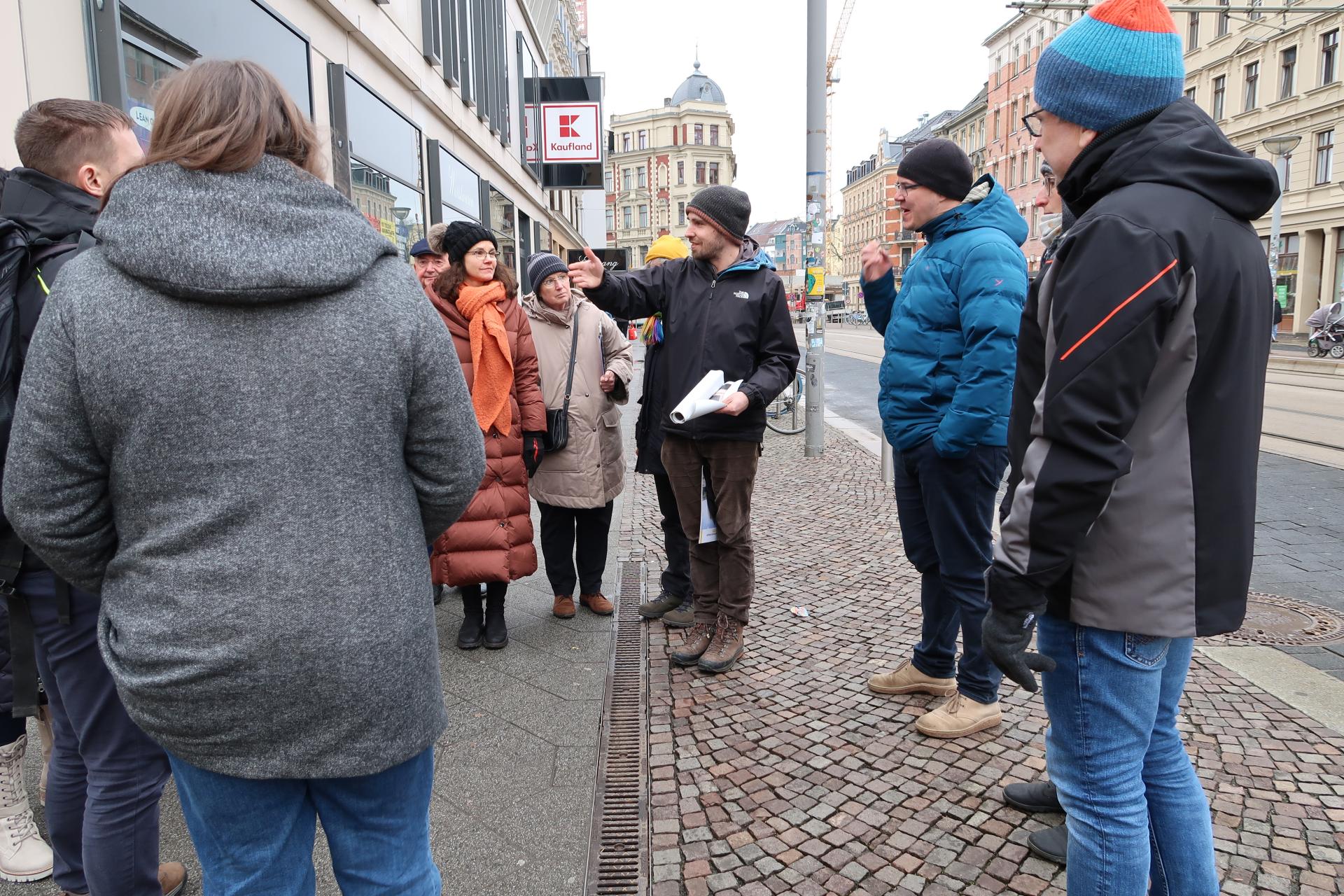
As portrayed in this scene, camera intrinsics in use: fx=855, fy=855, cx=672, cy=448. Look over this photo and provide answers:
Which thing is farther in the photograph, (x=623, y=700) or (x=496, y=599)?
(x=496, y=599)

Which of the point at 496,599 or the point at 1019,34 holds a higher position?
the point at 1019,34

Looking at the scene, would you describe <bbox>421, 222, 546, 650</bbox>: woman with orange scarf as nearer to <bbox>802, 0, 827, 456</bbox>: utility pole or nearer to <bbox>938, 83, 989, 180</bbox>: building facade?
<bbox>802, 0, 827, 456</bbox>: utility pole

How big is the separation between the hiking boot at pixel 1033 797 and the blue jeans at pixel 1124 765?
75 centimetres

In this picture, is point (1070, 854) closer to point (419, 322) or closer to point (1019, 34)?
point (419, 322)

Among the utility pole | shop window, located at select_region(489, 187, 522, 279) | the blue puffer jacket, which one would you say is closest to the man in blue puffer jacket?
the blue puffer jacket

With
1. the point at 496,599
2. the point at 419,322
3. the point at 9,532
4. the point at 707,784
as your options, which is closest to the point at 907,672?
the point at 707,784

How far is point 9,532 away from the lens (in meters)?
1.92

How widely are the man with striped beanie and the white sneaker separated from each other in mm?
2628

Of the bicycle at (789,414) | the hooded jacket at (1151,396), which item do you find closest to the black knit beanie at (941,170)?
the hooded jacket at (1151,396)

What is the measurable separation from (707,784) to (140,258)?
2.38 meters

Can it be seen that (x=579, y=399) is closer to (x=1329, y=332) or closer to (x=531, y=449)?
(x=531, y=449)

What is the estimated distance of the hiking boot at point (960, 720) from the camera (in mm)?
3160

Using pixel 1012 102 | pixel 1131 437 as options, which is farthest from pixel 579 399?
pixel 1012 102

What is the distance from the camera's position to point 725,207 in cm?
376
